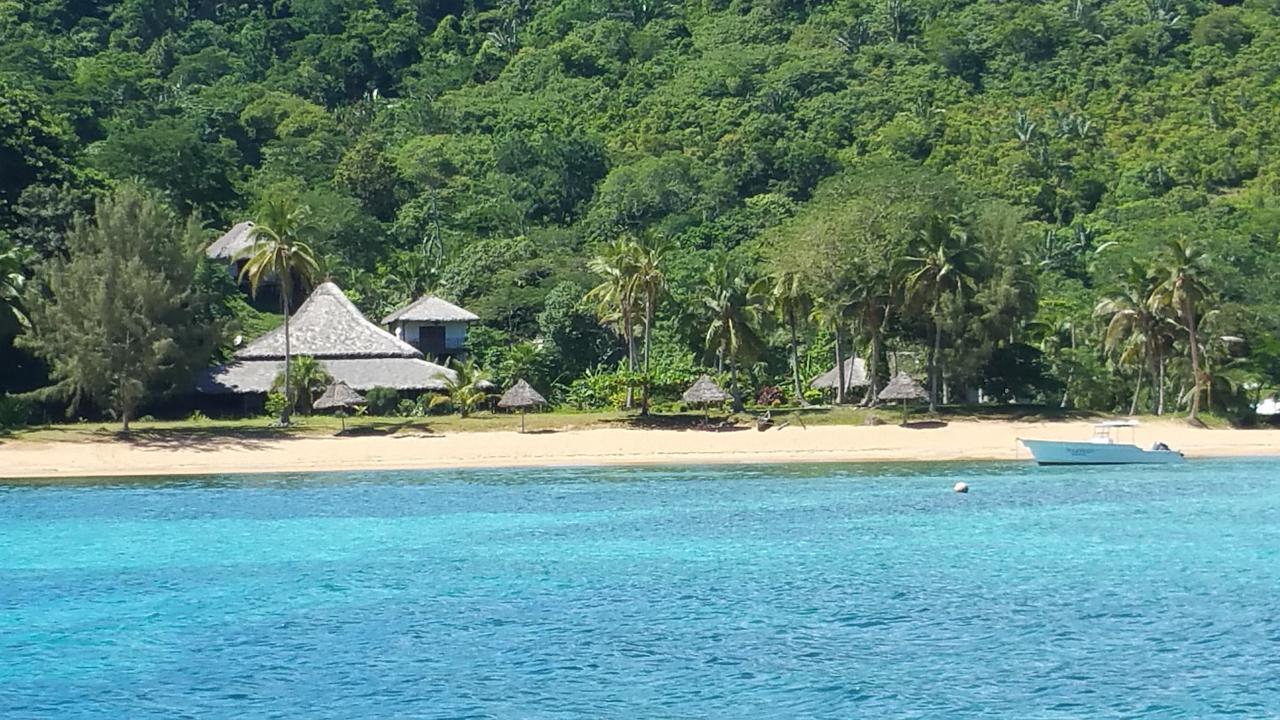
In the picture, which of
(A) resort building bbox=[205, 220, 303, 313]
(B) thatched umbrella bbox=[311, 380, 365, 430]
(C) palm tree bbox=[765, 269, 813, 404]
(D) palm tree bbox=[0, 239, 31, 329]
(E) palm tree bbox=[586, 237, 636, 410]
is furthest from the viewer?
(A) resort building bbox=[205, 220, 303, 313]

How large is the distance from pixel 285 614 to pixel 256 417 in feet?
104

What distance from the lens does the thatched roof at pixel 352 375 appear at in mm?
57469

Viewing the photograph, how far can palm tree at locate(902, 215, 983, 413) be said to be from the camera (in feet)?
184

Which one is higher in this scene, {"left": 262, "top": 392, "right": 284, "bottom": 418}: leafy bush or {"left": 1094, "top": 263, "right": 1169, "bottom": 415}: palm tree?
{"left": 1094, "top": 263, "right": 1169, "bottom": 415}: palm tree

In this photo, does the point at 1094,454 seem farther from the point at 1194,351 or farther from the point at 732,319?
the point at 732,319

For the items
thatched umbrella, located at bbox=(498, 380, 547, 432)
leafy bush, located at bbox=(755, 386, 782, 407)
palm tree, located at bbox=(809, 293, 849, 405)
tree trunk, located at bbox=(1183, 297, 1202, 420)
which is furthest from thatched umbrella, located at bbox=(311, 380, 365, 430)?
tree trunk, located at bbox=(1183, 297, 1202, 420)

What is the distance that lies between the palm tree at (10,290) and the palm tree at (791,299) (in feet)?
83.5

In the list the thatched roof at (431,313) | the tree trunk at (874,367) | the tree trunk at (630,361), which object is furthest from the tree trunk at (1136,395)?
the thatched roof at (431,313)

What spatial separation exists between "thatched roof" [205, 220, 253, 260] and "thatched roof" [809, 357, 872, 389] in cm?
2611

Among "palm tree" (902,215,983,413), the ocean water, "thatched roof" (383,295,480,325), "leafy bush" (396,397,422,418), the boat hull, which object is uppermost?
"palm tree" (902,215,983,413)

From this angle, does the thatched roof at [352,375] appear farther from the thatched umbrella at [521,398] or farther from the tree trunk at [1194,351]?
the tree trunk at [1194,351]

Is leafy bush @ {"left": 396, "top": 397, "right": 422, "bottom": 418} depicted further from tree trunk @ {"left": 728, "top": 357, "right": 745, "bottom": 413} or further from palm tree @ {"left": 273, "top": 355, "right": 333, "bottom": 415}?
tree trunk @ {"left": 728, "top": 357, "right": 745, "bottom": 413}

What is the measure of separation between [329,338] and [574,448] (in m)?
13.5

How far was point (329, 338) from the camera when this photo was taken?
6131cm
